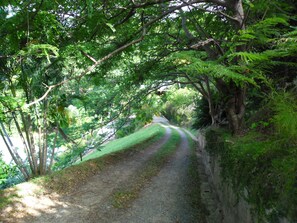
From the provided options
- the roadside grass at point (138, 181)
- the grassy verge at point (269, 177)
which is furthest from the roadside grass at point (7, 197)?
the grassy verge at point (269, 177)

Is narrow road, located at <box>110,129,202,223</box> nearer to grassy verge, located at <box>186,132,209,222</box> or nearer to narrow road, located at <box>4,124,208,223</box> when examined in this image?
narrow road, located at <box>4,124,208,223</box>

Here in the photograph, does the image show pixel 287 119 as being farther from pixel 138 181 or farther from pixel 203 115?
pixel 203 115

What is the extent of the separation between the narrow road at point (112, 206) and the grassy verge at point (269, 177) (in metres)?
2.75

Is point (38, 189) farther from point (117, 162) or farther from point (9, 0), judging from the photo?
point (9, 0)

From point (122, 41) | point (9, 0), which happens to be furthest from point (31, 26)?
point (122, 41)

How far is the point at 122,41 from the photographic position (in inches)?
258

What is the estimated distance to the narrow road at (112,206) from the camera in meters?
A: 6.37

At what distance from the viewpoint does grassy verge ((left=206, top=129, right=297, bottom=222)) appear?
9.46 feet

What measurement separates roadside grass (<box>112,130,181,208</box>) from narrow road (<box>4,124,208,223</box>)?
160mm

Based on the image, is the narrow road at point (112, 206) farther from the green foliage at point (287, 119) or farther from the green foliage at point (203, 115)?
the green foliage at point (203, 115)

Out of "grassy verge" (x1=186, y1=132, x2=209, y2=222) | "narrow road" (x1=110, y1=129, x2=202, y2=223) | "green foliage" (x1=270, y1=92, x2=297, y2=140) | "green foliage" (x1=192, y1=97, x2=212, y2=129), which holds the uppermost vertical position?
"green foliage" (x1=270, y1=92, x2=297, y2=140)

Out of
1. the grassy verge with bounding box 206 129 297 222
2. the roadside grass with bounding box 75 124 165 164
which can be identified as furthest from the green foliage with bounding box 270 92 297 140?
the roadside grass with bounding box 75 124 165 164

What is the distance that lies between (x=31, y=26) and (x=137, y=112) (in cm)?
928

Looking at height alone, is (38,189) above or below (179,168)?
above
